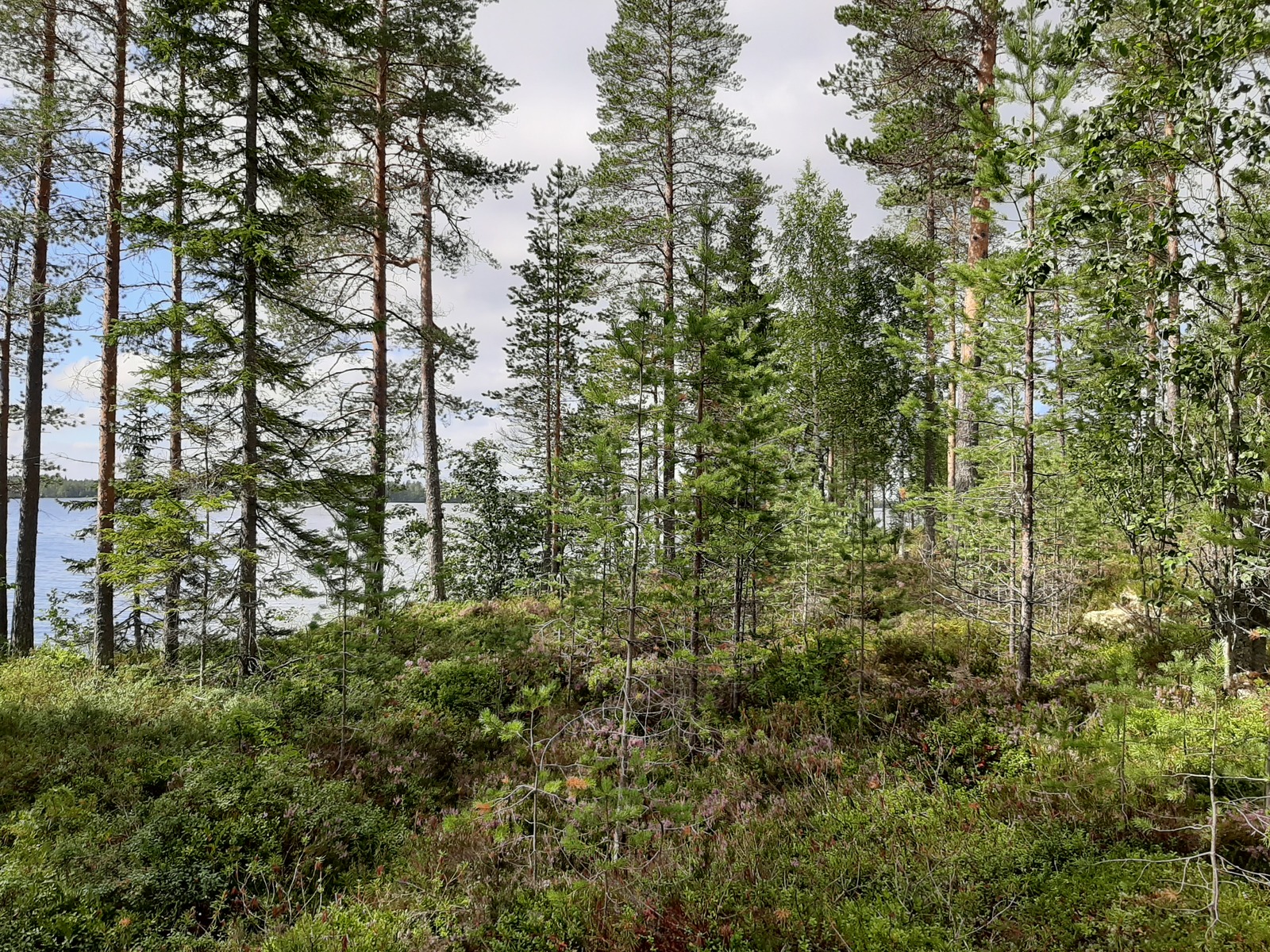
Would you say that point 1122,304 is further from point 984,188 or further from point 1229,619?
point 984,188

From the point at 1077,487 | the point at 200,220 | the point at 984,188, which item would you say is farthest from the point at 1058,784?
the point at 200,220

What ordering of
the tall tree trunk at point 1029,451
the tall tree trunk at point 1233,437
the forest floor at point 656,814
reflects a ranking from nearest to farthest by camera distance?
the tall tree trunk at point 1233,437 < the forest floor at point 656,814 < the tall tree trunk at point 1029,451

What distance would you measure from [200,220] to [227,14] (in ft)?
12.1

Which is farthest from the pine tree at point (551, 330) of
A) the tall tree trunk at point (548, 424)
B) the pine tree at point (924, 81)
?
the pine tree at point (924, 81)

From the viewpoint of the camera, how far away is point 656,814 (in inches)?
231

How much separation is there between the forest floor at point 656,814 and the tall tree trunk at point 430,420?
20.8 ft

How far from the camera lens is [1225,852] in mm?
4203

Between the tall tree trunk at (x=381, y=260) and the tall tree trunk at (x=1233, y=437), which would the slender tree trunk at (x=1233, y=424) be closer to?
the tall tree trunk at (x=1233, y=437)

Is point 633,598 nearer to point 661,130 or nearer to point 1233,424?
point 1233,424

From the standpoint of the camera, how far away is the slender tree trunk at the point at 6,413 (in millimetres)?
12875

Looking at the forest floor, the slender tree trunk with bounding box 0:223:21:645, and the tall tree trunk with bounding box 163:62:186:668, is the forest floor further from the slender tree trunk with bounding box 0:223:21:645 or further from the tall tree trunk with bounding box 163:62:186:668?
the slender tree trunk with bounding box 0:223:21:645

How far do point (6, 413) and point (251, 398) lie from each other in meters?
12.2

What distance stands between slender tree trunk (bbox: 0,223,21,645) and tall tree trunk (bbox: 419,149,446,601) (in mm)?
8398

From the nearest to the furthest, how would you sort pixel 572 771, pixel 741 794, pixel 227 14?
pixel 741 794 → pixel 572 771 → pixel 227 14
